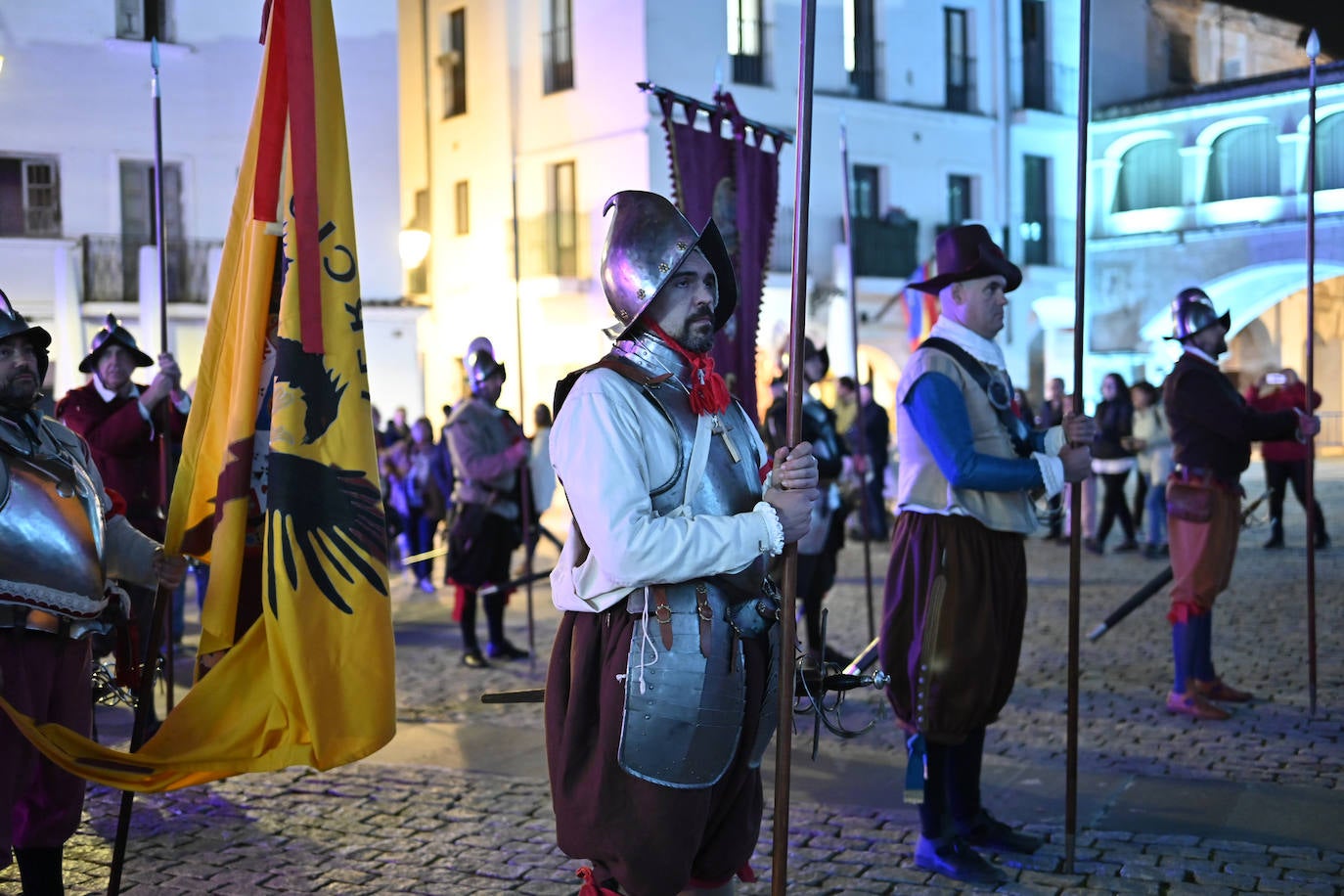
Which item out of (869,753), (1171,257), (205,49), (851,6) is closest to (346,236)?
(869,753)

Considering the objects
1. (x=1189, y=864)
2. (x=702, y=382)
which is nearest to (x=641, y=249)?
(x=702, y=382)

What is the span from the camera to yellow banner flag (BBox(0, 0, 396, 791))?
3.72m

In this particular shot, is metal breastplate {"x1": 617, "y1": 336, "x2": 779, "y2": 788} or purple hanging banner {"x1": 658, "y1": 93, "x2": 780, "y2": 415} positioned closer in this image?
metal breastplate {"x1": 617, "y1": 336, "x2": 779, "y2": 788}

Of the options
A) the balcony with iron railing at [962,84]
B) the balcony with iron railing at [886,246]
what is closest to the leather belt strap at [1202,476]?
the balcony with iron railing at [886,246]

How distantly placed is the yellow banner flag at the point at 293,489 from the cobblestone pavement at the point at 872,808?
104cm

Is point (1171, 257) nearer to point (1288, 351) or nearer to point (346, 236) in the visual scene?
point (1288, 351)

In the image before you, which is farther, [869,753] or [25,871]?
[869,753]

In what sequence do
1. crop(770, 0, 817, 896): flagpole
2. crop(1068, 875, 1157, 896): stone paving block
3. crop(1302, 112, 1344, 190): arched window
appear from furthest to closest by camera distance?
crop(1302, 112, 1344, 190): arched window
crop(1068, 875, 1157, 896): stone paving block
crop(770, 0, 817, 896): flagpole

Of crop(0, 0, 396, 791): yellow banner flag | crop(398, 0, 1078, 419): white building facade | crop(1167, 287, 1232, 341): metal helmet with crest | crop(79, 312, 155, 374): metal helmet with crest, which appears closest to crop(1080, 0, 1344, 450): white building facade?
crop(398, 0, 1078, 419): white building facade

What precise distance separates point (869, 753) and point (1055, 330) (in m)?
23.5

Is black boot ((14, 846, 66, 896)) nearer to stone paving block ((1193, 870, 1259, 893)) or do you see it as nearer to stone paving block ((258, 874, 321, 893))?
stone paving block ((258, 874, 321, 893))

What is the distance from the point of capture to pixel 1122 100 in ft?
93.7

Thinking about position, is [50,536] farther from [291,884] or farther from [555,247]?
[555,247]

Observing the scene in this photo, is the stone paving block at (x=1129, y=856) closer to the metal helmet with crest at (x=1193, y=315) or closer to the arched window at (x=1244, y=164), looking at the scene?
the metal helmet with crest at (x=1193, y=315)
